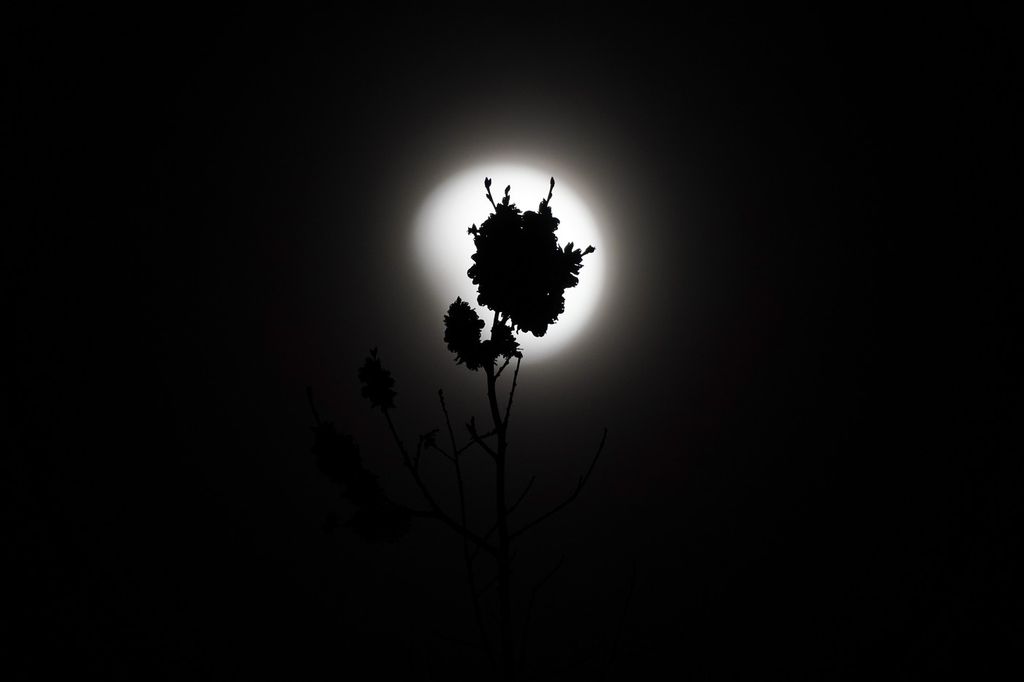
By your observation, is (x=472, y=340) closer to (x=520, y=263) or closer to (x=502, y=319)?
(x=502, y=319)

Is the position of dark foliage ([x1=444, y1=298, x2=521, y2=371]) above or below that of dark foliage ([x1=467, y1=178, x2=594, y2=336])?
below

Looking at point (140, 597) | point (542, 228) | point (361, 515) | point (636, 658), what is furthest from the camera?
point (636, 658)

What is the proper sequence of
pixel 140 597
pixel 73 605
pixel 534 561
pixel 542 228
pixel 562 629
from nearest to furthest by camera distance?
pixel 542 228, pixel 73 605, pixel 140 597, pixel 562 629, pixel 534 561

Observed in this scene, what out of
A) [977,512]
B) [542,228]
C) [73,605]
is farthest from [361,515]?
[977,512]

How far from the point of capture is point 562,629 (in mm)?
12000

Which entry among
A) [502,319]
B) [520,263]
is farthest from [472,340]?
[520,263]

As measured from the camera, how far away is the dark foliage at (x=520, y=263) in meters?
1.57

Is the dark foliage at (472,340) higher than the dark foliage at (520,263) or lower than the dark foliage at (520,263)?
lower

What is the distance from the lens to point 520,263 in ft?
5.18

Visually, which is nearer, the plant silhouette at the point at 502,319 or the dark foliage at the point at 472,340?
the plant silhouette at the point at 502,319

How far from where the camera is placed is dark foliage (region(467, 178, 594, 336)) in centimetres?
157

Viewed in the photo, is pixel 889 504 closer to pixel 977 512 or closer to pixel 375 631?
pixel 977 512

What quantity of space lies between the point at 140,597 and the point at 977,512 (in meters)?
18.2

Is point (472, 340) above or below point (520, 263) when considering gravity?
below
